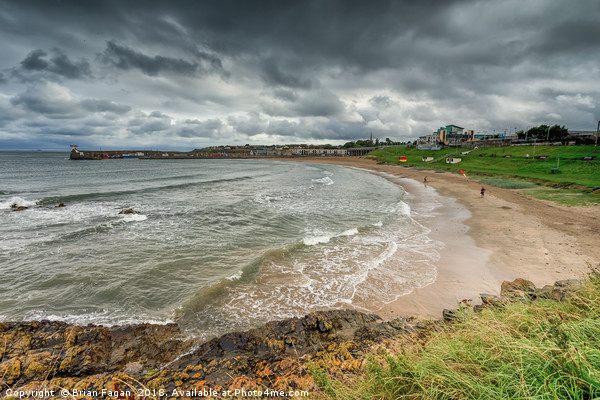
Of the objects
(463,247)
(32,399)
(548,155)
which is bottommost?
(463,247)

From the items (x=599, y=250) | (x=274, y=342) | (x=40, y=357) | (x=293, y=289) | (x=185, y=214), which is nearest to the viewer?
(x=40, y=357)

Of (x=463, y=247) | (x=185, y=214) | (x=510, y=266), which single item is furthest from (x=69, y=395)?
(x=185, y=214)

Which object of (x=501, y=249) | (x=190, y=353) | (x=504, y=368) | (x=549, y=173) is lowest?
(x=501, y=249)

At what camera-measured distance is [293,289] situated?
33.8 feet

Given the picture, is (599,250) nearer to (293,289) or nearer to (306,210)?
(293,289)

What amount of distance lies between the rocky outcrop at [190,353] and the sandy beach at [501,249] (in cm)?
201

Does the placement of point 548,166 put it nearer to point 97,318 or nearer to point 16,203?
point 97,318

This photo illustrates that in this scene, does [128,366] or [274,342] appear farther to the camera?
[274,342]

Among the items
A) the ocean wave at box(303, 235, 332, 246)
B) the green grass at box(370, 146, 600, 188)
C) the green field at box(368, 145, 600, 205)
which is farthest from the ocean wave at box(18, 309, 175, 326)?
the green grass at box(370, 146, 600, 188)

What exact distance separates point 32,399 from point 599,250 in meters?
22.3

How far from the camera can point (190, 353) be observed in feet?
21.5

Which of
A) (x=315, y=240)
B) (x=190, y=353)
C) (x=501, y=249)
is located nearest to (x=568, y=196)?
(x=501, y=249)

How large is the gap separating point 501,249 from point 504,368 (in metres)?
14.6

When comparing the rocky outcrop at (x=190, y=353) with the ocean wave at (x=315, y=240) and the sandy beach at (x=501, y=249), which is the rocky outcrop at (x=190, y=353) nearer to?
the sandy beach at (x=501, y=249)
